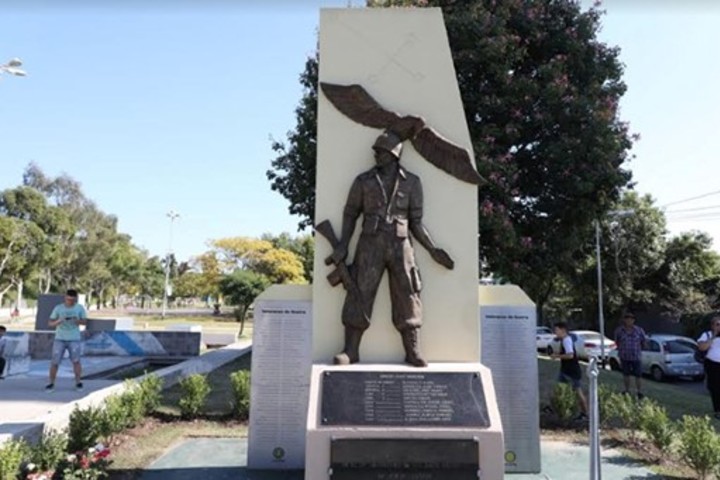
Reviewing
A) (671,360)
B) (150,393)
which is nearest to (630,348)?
(150,393)

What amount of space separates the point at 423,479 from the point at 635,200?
3215 cm

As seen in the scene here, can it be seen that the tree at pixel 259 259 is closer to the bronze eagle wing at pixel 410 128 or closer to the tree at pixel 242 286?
the tree at pixel 242 286

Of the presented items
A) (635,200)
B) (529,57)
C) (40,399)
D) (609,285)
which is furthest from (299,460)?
(635,200)

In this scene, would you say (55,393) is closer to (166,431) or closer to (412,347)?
(166,431)

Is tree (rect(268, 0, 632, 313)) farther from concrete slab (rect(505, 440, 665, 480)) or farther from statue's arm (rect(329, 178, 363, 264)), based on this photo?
statue's arm (rect(329, 178, 363, 264))

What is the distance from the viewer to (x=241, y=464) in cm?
645

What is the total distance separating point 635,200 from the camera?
32.6 meters

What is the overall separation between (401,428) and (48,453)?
3.20 meters

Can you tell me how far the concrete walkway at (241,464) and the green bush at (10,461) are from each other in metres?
1.42

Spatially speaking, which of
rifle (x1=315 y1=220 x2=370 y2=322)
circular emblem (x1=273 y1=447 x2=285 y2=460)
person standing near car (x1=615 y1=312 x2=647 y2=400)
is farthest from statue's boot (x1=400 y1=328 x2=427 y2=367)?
person standing near car (x1=615 y1=312 x2=647 y2=400)

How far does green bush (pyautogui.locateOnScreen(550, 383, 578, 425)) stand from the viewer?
857 cm

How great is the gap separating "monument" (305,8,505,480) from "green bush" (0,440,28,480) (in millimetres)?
2358

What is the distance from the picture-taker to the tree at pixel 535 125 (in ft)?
36.3

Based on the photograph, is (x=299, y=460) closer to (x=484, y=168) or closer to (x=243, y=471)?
(x=243, y=471)
